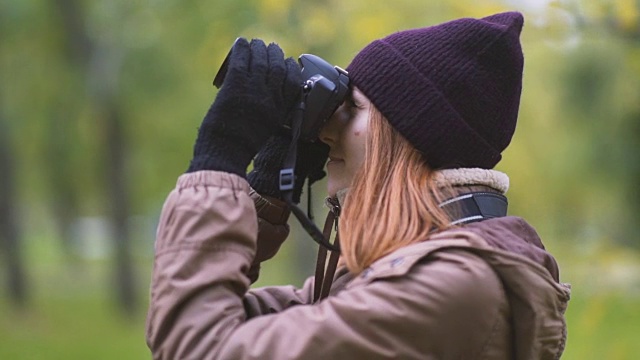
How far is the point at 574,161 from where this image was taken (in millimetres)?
9086

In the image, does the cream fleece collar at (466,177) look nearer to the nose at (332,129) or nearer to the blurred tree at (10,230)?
the nose at (332,129)

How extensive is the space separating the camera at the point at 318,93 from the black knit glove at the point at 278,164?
179 millimetres

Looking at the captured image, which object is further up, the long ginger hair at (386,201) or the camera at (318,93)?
the camera at (318,93)

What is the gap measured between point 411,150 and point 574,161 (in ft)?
25.2

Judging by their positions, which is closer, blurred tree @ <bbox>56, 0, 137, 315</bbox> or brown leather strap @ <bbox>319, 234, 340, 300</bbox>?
brown leather strap @ <bbox>319, 234, 340, 300</bbox>

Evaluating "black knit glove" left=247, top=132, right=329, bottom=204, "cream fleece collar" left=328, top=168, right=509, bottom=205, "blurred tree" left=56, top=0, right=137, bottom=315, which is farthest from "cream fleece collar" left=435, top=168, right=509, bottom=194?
"blurred tree" left=56, top=0, right=137, bottom=315

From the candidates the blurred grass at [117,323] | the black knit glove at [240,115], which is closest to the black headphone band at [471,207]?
the black knit glove at [240,115]

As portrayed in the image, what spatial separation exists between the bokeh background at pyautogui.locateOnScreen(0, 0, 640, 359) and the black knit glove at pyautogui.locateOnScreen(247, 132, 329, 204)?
1.92m

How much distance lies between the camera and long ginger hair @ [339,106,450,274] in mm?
1661

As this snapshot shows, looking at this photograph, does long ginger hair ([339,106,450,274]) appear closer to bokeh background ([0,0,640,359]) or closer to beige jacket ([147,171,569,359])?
beige jacket ([147,171,569,359])

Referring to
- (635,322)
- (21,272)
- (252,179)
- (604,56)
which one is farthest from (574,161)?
(21,272)

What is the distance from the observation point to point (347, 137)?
71.7 inches

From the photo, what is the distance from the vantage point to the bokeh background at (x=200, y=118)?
5.23 meters

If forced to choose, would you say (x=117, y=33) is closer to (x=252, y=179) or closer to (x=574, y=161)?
(x=574, y=161)
